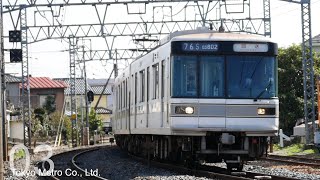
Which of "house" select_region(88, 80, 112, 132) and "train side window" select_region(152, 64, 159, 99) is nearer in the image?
"train side window" select_region(152, 64, 159, 99)

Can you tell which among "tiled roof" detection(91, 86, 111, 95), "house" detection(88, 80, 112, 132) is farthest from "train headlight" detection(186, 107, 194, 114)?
"tiled roof" detection(91, 86, 111, 95)

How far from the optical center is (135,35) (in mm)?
37031

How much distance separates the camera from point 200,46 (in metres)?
15.4

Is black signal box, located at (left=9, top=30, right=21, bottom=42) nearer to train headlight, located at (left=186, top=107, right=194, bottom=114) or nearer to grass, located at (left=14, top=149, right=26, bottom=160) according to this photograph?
→ grass, located at (left=14, top=149, right=26, bottom=160)

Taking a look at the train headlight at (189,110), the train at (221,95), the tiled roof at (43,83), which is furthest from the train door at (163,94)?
the tiled roof at (43,83)

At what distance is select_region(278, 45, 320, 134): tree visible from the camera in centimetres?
4312

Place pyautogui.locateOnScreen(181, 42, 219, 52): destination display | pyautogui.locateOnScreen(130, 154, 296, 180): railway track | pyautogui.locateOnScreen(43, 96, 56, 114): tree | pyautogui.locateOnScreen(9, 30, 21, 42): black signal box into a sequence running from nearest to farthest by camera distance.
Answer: pyautogui.locateOnScreen(130, 154, 296, 180): railway track < pyautogui.locateOnScreen(181, 42, 219, 52): destination display < pyautogui.locateOnScreen(9, 30, 21, 42): black signal box < pyautogui.locateOnScreen(43, 96, 56, 114): tree

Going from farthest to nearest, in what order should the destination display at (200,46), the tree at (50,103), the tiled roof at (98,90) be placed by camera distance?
1. the tiled roof at (98,90)
2. the tree at (50,103)
3. the destination display at (200,46)

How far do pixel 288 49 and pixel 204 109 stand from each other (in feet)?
105

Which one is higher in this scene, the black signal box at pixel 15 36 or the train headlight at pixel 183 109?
the black signal box at pixel 15 36

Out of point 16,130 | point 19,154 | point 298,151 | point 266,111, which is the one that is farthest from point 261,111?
point 16,130

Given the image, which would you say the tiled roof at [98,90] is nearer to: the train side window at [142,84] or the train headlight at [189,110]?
the train side window at [142,84]

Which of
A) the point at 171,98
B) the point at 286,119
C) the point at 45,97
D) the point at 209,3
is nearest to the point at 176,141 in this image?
the point at 171,98

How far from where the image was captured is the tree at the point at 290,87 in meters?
43.1
